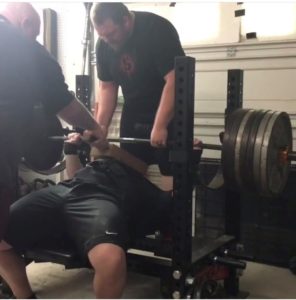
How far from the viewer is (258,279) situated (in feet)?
8.76

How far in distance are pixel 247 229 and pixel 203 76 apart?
1184mm

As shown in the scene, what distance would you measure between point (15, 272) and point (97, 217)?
581 mm

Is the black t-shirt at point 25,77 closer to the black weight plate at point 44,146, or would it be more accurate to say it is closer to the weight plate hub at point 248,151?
the black weight plate at point 44,146

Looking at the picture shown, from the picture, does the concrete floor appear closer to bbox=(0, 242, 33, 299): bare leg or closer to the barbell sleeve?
bbox=(0, 242, 33, 299): bare leg

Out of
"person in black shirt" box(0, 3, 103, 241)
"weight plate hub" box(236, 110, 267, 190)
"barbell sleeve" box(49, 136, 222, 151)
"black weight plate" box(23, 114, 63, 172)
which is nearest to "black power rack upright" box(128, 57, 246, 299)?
"barbell sleeve" box(49, 136, 222, 151)

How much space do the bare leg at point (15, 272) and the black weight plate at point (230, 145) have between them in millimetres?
1117

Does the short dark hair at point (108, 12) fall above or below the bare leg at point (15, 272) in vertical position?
above

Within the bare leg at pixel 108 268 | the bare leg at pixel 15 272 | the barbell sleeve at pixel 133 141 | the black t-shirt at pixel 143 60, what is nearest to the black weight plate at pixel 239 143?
the barbell sleeve at pixel 133 141

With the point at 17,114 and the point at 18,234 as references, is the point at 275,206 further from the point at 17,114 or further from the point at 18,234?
the point at 17,114

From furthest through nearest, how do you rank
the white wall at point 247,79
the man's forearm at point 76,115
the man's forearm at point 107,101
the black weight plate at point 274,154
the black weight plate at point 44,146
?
1. the white wall at point 247,79
2. the man's forearm at point 107,101
3. the black weight plate at point 44,146
4. the black weight plate at point 274,154
5. the man's forearm at point 76,115

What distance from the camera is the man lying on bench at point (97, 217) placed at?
5.84 feet

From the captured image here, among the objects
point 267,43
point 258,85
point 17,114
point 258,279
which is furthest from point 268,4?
point 17,114

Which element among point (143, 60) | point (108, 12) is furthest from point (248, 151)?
point (108, 12)

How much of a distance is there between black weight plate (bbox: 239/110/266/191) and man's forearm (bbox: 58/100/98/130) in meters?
0.75
